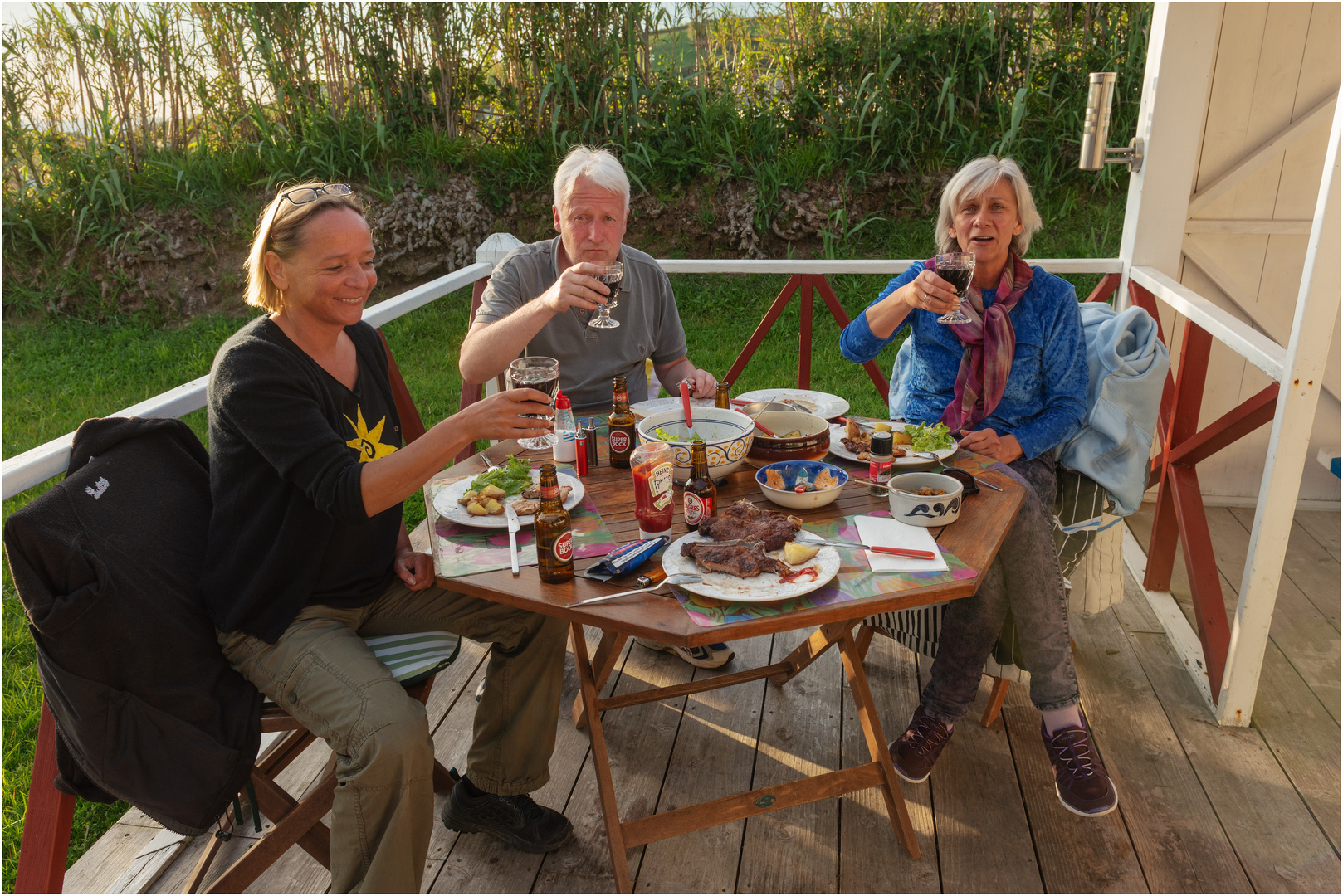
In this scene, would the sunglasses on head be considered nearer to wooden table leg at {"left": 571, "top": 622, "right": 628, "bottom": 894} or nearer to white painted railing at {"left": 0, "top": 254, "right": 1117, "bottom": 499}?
white painted railing at {"left": 0, "top": 254, "right": 1117, "bottom": 499}

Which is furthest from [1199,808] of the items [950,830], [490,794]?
[490,794]

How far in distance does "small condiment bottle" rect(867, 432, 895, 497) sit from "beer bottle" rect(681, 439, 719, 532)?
38cm

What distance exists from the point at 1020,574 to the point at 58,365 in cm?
657

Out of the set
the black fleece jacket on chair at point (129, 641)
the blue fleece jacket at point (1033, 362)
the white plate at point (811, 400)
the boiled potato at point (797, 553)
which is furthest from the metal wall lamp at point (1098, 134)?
the black fleece jacket on chair at point (129, 641)

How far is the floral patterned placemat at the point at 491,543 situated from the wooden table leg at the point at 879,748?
2.36 feet

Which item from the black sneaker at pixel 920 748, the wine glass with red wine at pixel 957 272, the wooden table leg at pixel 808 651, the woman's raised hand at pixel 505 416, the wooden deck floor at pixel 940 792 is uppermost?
the wine glass with red wine at pixel 957 272

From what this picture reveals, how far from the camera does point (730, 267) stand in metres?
3.79

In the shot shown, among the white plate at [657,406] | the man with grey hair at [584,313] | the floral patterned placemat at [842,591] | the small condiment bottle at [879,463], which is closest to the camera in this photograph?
the floral patterned placemat at [842,591]

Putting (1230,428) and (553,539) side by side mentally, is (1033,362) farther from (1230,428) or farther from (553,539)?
(553,539)

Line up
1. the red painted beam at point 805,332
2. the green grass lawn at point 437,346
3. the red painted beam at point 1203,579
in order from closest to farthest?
the red painted beam at point 1203,579 → the red painted beam at point 805,332 → the green grass lawn at point 437,346

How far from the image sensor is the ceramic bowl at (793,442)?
6.61 feet

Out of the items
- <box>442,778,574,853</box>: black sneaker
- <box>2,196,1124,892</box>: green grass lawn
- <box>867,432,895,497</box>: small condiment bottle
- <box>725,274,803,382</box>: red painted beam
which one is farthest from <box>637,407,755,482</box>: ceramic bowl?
<box>2,196,1124,892</box>: green grass lawn

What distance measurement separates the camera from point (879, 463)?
1.90m

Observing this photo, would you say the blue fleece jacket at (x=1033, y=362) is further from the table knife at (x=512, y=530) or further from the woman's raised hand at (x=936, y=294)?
the table knife at (x=512, y=530)
